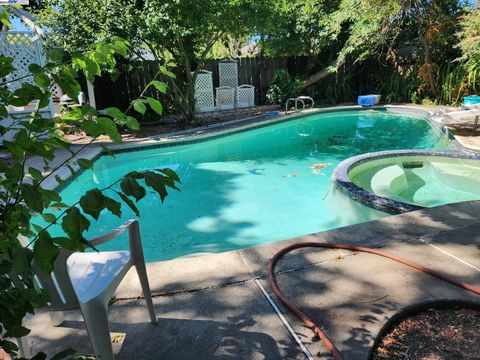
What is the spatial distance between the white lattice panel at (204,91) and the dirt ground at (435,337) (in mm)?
9316

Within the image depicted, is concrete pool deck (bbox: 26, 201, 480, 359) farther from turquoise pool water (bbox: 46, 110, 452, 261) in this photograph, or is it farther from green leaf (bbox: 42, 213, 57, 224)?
turquoise pool water (bbox: 46, 110, 452, 261)

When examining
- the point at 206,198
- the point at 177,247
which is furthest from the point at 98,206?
the point at 206,198

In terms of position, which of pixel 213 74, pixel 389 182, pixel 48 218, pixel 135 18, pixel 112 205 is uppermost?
pixel 135 18

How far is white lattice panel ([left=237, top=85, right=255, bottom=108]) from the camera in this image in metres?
11.4

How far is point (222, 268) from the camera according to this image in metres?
2.31

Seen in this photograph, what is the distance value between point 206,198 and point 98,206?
439cm

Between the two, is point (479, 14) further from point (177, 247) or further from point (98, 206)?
point (98, 206)

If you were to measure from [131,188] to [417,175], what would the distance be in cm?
514

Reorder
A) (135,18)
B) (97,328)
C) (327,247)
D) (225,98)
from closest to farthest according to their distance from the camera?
(97,328)
(327,247)
(135,18)
(225,98)

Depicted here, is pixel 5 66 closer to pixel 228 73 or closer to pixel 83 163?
pixel 83 163

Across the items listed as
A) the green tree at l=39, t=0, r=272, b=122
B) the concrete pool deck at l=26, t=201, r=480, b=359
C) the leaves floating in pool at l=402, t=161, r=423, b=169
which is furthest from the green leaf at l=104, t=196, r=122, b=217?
the green tree at l=39, t=0, r=272, b=122

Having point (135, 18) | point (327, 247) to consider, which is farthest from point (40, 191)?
point (135, 18)

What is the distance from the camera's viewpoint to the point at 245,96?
11.6 meters

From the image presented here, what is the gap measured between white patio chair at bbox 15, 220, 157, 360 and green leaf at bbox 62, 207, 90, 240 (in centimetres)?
66
